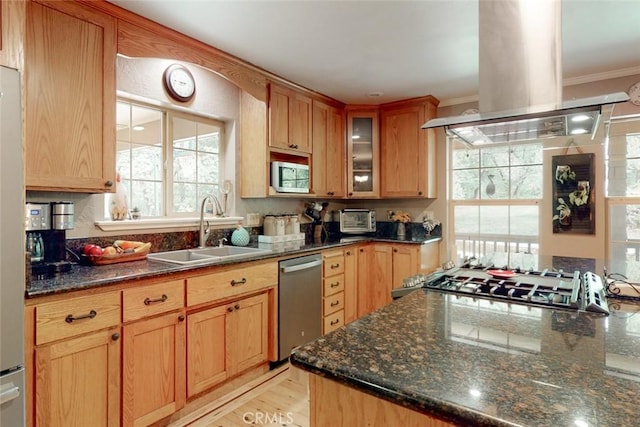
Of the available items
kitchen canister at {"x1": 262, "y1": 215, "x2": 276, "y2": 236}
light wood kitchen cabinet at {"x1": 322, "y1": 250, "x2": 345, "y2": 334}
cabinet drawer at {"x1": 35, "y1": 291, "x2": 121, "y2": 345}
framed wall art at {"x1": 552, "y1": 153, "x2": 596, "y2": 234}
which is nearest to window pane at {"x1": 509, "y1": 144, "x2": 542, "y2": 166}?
framed wall art at {"x1": 552, "y1": 153, "x2": 596, "y2": 234}

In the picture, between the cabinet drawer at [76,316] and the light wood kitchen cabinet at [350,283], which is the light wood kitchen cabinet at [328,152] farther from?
the cabinet drawer at [76,316]

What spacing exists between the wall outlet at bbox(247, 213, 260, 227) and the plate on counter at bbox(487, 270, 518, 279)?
6.96 feet

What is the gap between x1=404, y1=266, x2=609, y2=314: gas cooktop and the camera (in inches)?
50.5

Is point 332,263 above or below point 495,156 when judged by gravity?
below

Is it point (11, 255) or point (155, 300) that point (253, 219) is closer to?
point (155, 300)

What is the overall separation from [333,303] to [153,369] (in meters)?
1.72

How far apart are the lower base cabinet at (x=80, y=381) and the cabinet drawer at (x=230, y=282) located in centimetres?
45

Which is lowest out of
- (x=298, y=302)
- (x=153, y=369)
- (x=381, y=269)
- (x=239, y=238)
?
(x=153, y=369)

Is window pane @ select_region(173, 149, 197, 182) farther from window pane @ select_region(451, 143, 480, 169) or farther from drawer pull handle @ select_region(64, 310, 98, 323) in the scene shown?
window pane @ select_region(451, 143, 480, 169)

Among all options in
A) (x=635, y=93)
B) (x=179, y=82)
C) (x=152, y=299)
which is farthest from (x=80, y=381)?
(x=635, y=93)

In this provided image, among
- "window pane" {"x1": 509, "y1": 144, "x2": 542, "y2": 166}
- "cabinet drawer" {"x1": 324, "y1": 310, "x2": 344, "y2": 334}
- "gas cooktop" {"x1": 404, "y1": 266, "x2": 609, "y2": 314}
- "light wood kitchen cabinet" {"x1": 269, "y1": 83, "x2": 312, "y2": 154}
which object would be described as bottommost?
"cabinet drawer" {"x1": 324, "y1": 310, "x2": 344, "y2": 334}

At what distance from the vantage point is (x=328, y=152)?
3.83m

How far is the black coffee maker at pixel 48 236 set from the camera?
1798 millimetres

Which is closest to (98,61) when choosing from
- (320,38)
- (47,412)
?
(320,38)
